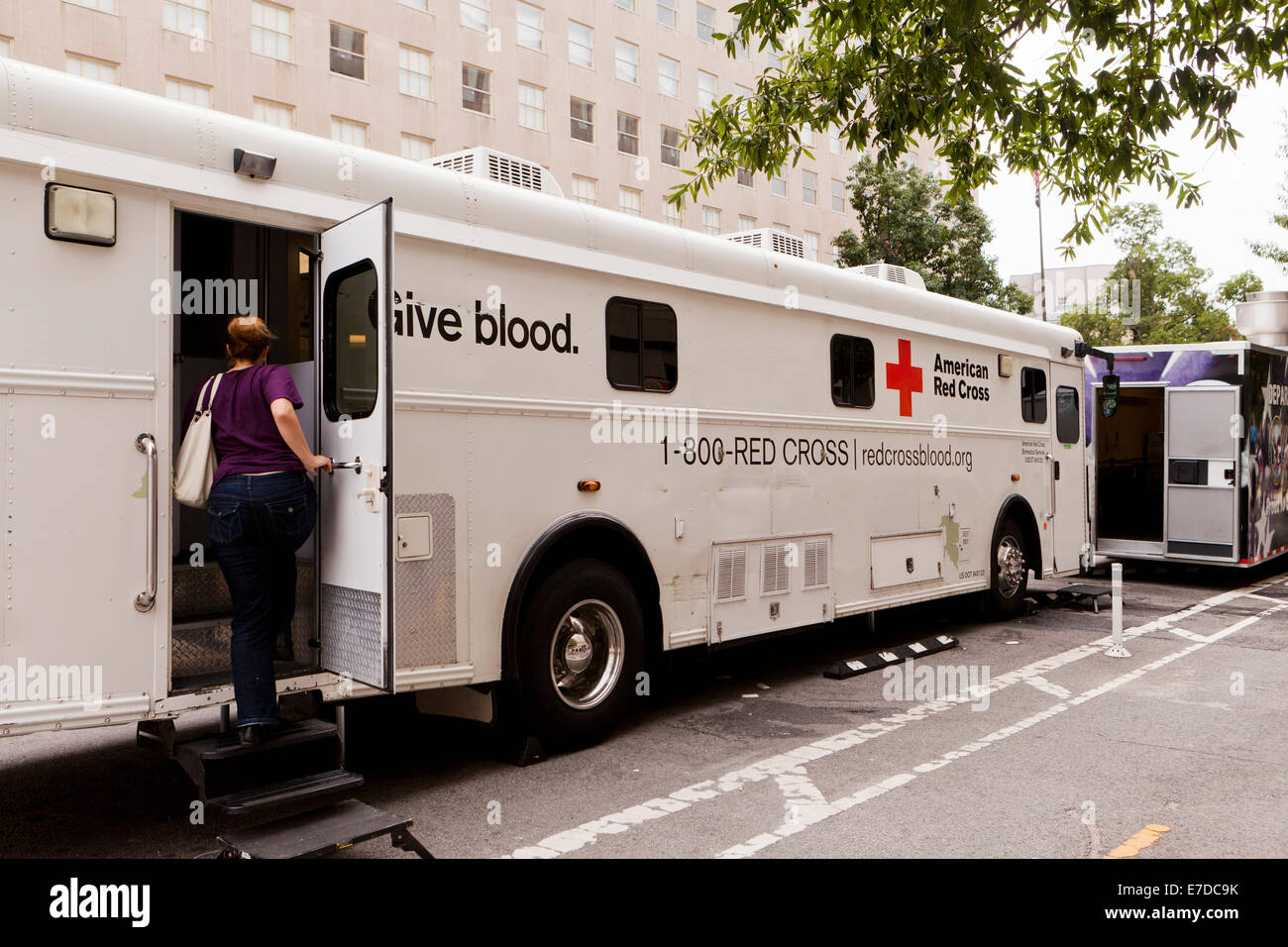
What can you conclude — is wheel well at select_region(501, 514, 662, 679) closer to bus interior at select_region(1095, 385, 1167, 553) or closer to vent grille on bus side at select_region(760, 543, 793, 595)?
vent grille on bus side at select_region(760, 543, 793, 595)

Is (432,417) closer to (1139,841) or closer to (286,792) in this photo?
(286,792)

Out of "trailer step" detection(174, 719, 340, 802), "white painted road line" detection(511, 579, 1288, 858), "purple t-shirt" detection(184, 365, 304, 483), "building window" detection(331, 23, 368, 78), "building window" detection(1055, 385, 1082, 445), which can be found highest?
"building window" detection(331, 23, 368, 78)

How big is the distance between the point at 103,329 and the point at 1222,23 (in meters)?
9.05

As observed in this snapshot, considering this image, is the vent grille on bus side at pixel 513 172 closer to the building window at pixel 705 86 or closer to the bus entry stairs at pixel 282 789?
the bus entry stairs at pixel 282 789

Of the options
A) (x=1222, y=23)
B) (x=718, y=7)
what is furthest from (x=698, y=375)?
(x=718, y=7)

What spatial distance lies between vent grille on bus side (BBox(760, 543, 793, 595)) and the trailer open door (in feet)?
27.3

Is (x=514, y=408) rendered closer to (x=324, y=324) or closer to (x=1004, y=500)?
(x=324, y=324)

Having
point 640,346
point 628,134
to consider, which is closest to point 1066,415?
point 640,346

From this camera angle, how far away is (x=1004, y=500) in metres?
9.85

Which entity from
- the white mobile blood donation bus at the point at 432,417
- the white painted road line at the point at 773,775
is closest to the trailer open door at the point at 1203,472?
the white painted road line at the point at 773,775

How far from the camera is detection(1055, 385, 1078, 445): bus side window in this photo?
1091 centimetres

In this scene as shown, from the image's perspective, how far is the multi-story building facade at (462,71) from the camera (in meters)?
20.6

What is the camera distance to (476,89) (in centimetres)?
2722

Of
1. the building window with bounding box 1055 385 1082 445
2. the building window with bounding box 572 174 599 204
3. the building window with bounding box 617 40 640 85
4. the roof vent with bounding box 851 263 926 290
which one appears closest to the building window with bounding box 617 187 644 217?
the building window with bounding box 572 174 599 204
